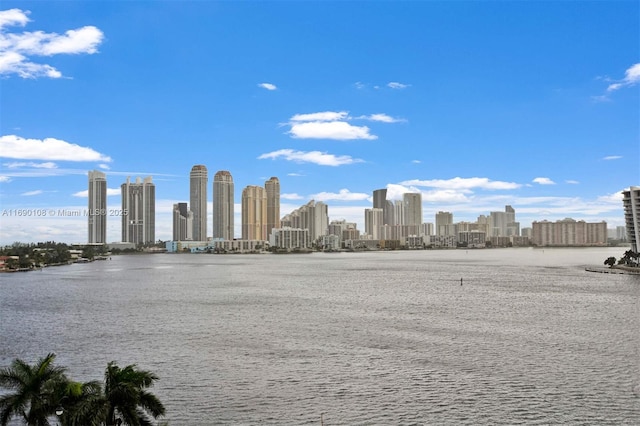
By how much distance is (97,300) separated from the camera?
5419 cm

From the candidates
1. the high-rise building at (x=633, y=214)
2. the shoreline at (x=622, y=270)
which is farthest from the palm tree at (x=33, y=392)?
the high-rise building at (x=633, y=214)

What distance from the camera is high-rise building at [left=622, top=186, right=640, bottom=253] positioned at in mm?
96688

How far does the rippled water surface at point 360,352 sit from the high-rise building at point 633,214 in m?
46.9

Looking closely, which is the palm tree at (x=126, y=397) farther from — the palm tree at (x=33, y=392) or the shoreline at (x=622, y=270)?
the shoreline at (x=622, y=270)

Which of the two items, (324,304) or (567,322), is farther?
(324,304)

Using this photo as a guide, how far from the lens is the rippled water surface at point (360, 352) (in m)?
20.2

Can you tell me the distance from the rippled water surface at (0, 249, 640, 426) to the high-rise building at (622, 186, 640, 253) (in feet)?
154

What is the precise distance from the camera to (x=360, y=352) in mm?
28766

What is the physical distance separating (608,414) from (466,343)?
1155 cm

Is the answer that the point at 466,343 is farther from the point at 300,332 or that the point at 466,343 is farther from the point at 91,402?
the point at 91,402

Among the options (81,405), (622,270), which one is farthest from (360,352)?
(622,270)

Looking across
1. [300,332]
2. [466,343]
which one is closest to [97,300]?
[300,332]

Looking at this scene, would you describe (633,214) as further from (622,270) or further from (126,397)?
(126,397)

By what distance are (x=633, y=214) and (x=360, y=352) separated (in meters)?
87.4
